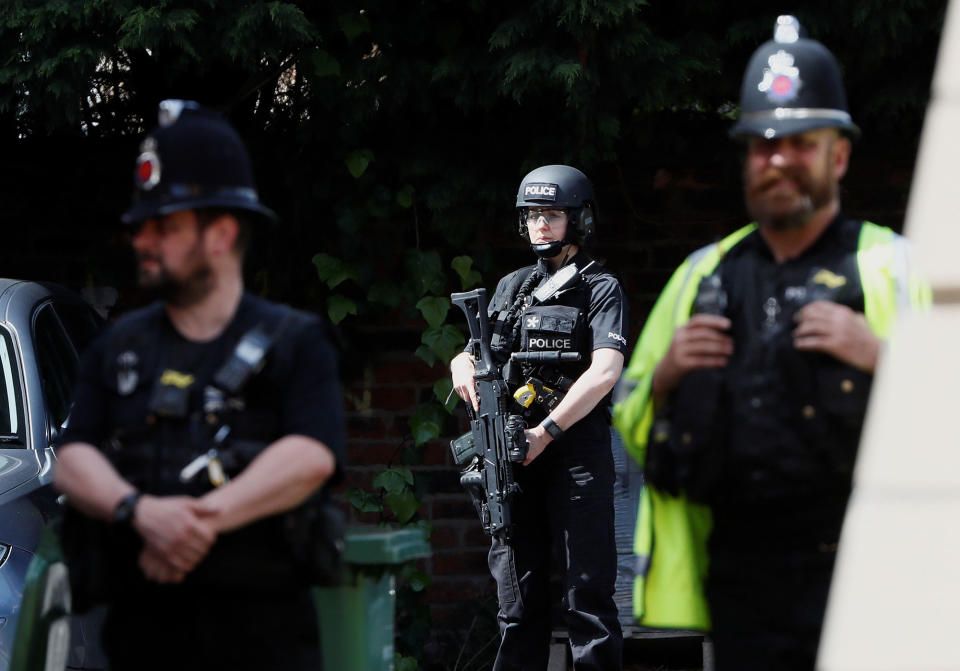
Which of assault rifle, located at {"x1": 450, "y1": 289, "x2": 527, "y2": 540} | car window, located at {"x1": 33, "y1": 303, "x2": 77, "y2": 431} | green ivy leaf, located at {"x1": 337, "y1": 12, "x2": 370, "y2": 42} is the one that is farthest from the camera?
green ivy leaf, located at {"x1": 337, "y1": 12, "x2": 370, "y2": 42}

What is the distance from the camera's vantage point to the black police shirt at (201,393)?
2625 millimetres

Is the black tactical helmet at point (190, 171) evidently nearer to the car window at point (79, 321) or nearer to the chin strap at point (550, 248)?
the chin strap at point (550, 248)

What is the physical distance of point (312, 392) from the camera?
2.67m

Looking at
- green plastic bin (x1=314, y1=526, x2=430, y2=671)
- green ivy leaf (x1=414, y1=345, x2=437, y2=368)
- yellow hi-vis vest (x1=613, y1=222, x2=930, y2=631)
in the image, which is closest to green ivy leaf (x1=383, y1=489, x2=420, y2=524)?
green ivy leaf (x1=414, y1=345, x2=437, y2=368)

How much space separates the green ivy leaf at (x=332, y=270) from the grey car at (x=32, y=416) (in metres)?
1.01

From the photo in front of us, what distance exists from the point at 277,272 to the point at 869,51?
2845 millimetres

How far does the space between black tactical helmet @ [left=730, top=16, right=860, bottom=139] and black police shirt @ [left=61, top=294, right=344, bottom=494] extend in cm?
98

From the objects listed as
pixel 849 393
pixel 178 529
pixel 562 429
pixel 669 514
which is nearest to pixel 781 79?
pixel 849 393

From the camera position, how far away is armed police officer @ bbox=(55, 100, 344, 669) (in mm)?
2600

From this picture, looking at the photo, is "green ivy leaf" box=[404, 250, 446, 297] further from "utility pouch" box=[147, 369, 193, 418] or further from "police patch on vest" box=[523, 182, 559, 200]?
"utility pouch" box=[147, 369, 193, 418]

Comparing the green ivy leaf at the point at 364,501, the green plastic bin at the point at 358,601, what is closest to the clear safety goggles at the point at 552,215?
the green ivy leaf at the point at 364,501

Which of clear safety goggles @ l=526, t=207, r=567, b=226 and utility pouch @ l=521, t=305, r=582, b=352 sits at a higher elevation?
clear safety goggles @ l=526, t=207, r=567, b=226

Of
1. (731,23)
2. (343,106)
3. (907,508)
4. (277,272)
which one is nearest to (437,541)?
(277,272)

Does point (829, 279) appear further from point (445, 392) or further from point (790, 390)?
point (445, 392)
